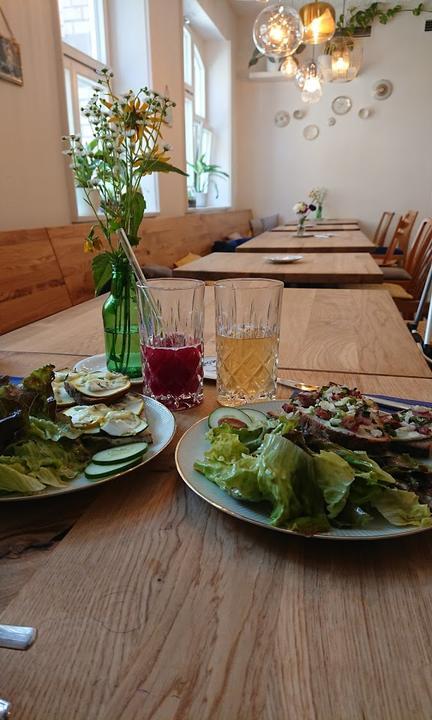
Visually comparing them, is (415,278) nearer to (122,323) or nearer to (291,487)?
(122,323)

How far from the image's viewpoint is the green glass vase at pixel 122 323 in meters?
0.81

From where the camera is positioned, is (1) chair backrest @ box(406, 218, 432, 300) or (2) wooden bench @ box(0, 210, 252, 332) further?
(1) chair backrest @ box(406, 218, 432, 300)

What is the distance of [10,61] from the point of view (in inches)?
91.8

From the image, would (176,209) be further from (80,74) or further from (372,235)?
(372,235)

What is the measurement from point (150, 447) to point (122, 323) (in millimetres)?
325

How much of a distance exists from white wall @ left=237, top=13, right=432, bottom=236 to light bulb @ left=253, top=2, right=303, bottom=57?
421 centimetres

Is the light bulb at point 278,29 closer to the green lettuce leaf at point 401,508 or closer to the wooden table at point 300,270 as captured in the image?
the wooden table at point 300,270

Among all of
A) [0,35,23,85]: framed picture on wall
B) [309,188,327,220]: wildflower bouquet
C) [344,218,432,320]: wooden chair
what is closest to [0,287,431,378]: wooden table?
[0,35,23,85]: framed picture on wall

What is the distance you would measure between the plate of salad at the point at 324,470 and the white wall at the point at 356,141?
24.0 feet

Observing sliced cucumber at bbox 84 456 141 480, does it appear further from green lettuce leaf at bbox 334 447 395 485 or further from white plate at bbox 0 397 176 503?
green lettuce leaf at bbox 334 447 395 485

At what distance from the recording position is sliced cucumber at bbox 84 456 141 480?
1.66 ft

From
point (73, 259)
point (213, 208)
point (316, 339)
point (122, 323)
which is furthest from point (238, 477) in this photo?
point (213, 208)

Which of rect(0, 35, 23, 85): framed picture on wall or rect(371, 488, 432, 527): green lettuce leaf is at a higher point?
rect(0, 35, 23, 85): framed picture on wall

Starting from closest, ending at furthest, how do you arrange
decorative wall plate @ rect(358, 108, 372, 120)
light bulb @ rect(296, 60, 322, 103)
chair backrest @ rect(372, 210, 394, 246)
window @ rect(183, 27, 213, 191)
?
1. light bulb @ rect(296, 60, 322, 103)
2. window @ rect(183, 27, 213, 191)
3. chair backrest @ rect(372, 210, 394, 246)
4. decorative wall plate @ rect(358, 108, 372, 120)
